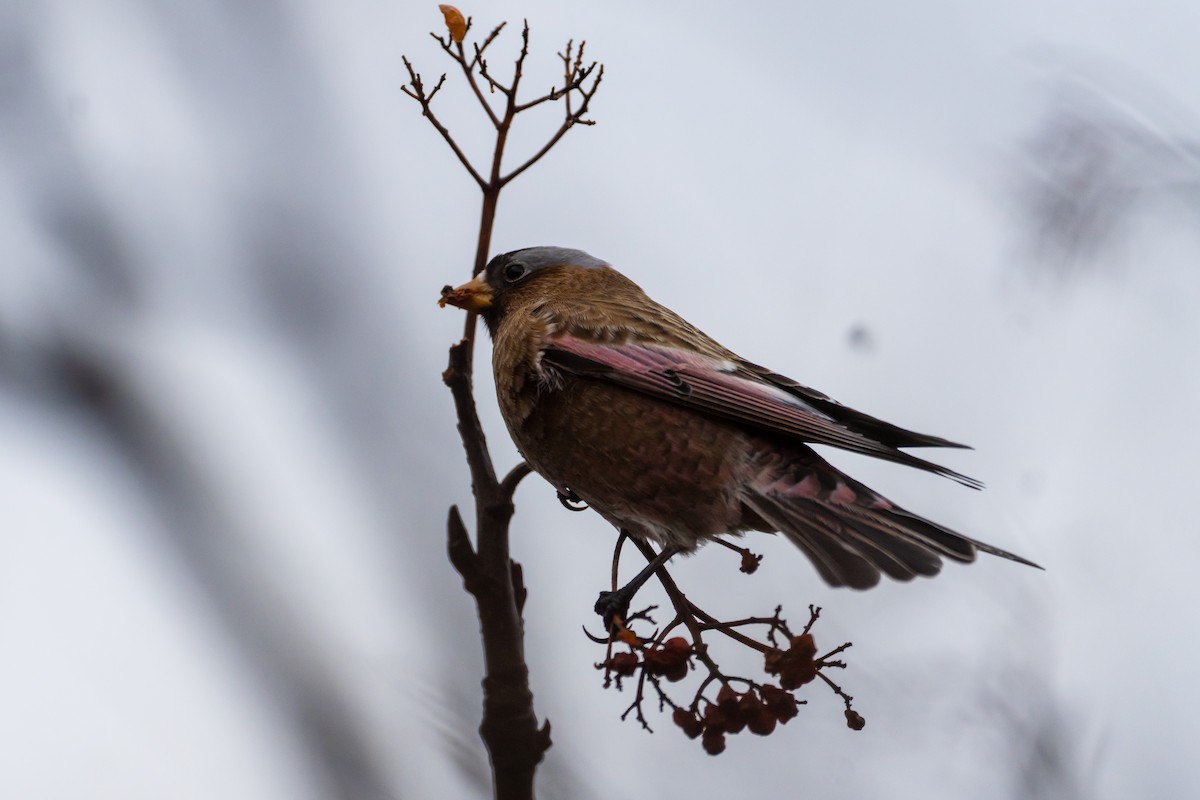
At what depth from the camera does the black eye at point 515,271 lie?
14.6 ft

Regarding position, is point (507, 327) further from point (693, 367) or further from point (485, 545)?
point (485, 545)

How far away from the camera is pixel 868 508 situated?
10.7 ft

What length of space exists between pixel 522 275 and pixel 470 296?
1.45 ft

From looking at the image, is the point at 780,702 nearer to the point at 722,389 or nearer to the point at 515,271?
the point at 722,389

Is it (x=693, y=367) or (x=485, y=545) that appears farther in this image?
(x=693, y=367)

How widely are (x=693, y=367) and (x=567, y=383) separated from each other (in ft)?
1.35

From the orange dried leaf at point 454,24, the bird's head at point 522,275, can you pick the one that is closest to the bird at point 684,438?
the bird's head at point 522,275

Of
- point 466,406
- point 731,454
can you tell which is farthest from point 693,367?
point 466,406

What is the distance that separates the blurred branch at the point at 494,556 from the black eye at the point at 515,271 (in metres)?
1.39

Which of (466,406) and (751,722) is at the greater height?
(466,406)

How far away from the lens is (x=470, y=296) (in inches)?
159

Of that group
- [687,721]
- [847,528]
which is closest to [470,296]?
[847,528]

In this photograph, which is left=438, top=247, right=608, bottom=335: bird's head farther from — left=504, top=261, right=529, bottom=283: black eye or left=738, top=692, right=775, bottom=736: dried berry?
left=738, top=692, right=775, bottom=736: dried berry

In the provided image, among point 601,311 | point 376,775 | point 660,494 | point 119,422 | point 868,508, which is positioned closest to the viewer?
point 376,775
